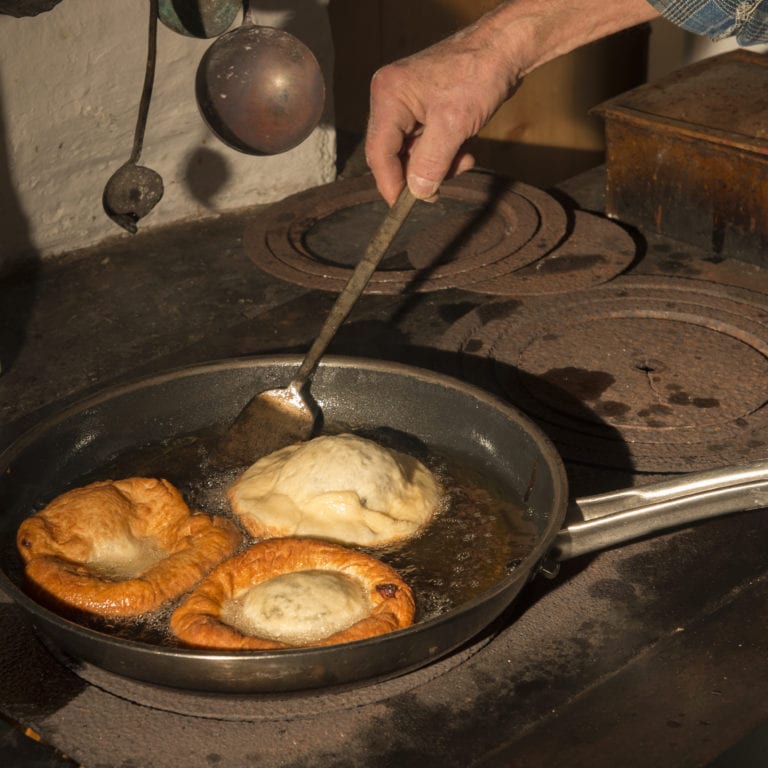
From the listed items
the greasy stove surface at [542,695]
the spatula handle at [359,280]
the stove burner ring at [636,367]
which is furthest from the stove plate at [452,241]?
the greasy stove surface at [542,695]

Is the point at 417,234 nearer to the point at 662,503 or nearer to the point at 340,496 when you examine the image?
the point at 340,496

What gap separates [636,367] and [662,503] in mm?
670

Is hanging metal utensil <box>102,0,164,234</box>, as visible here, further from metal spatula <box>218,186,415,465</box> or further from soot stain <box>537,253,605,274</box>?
soot stain <box>537,253,605,274</box>

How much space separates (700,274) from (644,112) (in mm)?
417

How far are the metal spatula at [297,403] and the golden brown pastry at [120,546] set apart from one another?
0.73ft

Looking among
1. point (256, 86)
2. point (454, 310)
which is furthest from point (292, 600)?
point (256, 86)

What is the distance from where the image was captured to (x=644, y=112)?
2.74m

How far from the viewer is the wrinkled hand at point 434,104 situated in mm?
2037

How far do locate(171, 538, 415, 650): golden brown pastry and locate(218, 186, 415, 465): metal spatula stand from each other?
37 centimetres

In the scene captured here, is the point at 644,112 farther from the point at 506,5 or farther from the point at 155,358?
the point at 155,358

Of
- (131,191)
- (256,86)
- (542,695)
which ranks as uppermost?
(256,86)

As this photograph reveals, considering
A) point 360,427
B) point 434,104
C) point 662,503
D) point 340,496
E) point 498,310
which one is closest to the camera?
point 662,503

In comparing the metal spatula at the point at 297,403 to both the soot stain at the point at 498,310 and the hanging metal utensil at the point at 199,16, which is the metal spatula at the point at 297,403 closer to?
the soot stain at the point at 498,310

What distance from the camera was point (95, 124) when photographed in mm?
3027
